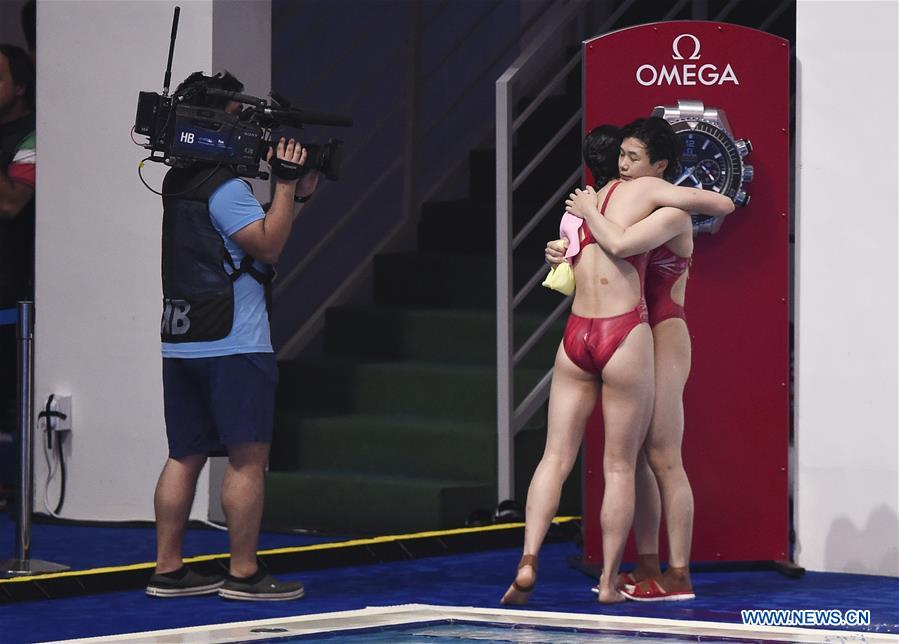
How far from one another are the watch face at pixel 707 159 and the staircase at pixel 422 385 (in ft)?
6.73

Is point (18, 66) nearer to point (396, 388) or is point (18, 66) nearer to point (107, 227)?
point (107, 227)

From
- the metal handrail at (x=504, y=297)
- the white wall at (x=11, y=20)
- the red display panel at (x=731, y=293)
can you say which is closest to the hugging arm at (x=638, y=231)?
the red display panel at (x=731, y=293)

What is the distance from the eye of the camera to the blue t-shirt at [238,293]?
20.9 ft

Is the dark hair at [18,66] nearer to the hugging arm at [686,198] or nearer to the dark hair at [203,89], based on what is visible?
the dark hair at [203,89]

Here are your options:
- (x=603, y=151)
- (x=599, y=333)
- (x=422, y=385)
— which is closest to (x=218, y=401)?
(x=599, y=333)

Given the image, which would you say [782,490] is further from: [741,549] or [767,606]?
[767,606]

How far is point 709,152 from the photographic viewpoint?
678 cm

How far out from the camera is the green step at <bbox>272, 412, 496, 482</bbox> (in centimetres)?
855

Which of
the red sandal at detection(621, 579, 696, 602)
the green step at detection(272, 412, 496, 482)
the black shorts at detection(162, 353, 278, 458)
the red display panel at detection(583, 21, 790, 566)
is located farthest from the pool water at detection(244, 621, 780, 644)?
the green step at detection(272, 412, 496, 482)

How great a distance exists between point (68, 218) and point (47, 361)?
0.66 meters

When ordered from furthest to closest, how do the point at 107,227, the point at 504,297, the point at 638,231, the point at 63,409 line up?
1. the point at 63,409
2. the point at 107,227
3. the point at 504,297
4. the point at 638,231

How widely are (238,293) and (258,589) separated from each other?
97 cm

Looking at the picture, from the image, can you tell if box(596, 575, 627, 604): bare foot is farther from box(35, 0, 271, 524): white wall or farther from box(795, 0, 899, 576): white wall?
box(35, 0, 271, 524): white wall
